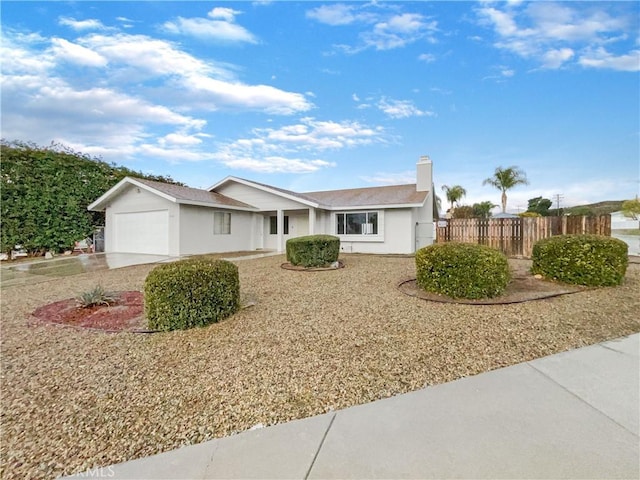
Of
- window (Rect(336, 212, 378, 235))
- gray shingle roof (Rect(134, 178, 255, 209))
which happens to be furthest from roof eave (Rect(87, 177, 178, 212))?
window (Rect(336, 212, 378, 235))

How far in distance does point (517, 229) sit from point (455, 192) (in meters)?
23.2

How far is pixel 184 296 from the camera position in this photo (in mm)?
4512

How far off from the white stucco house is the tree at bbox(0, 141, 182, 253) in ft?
3.30

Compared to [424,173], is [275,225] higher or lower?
lower

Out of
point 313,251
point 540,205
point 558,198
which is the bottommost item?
point 313,251

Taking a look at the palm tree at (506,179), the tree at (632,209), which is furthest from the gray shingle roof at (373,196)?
the tree at (632,209)

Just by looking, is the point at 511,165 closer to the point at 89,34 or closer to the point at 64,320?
the point at 89,34

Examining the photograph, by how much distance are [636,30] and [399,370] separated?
1020cm

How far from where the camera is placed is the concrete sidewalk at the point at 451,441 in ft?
6.28

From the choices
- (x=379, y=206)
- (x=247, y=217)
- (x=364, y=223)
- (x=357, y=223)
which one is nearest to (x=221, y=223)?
(x=247, y=217)

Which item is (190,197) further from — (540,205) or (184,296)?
(540,205)

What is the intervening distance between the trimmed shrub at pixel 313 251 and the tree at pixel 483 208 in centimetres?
2975

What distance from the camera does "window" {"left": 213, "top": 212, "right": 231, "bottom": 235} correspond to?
50.9ft

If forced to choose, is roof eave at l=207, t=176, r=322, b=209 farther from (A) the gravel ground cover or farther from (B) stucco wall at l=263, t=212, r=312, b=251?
(A) the gravel ground cover
